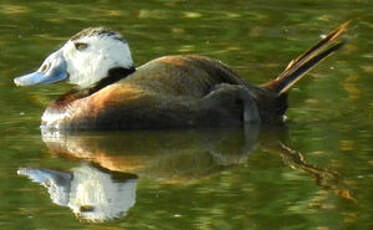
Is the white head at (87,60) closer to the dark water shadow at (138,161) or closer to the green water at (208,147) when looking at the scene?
the green water at (208,147)

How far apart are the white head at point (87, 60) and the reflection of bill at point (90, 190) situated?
1.56 metres

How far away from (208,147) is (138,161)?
0.68 m

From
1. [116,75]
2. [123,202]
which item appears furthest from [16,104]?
[123,202]

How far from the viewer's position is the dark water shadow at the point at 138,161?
1002 centimetres

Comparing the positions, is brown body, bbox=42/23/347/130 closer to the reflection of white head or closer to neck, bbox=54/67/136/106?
neck, bbox=54/67/136/106

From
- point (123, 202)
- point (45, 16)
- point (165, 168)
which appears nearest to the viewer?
point (123, 202)

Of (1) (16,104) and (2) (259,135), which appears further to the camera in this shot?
(1) (16,104)

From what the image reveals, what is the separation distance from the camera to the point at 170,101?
12078 mm

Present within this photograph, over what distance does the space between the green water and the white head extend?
Answer: 41cm

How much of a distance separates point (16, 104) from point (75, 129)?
1.04m

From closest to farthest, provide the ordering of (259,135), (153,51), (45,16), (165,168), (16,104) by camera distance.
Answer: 1. (165,168)
2. (259,135)
3. (16,104)
4. (153,51)
5. (45,16)

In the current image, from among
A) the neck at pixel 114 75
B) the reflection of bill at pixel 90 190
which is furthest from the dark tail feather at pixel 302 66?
the reflection of bill at pixel 90 190

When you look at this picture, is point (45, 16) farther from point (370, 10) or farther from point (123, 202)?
point (123, 202)

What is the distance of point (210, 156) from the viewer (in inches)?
446
